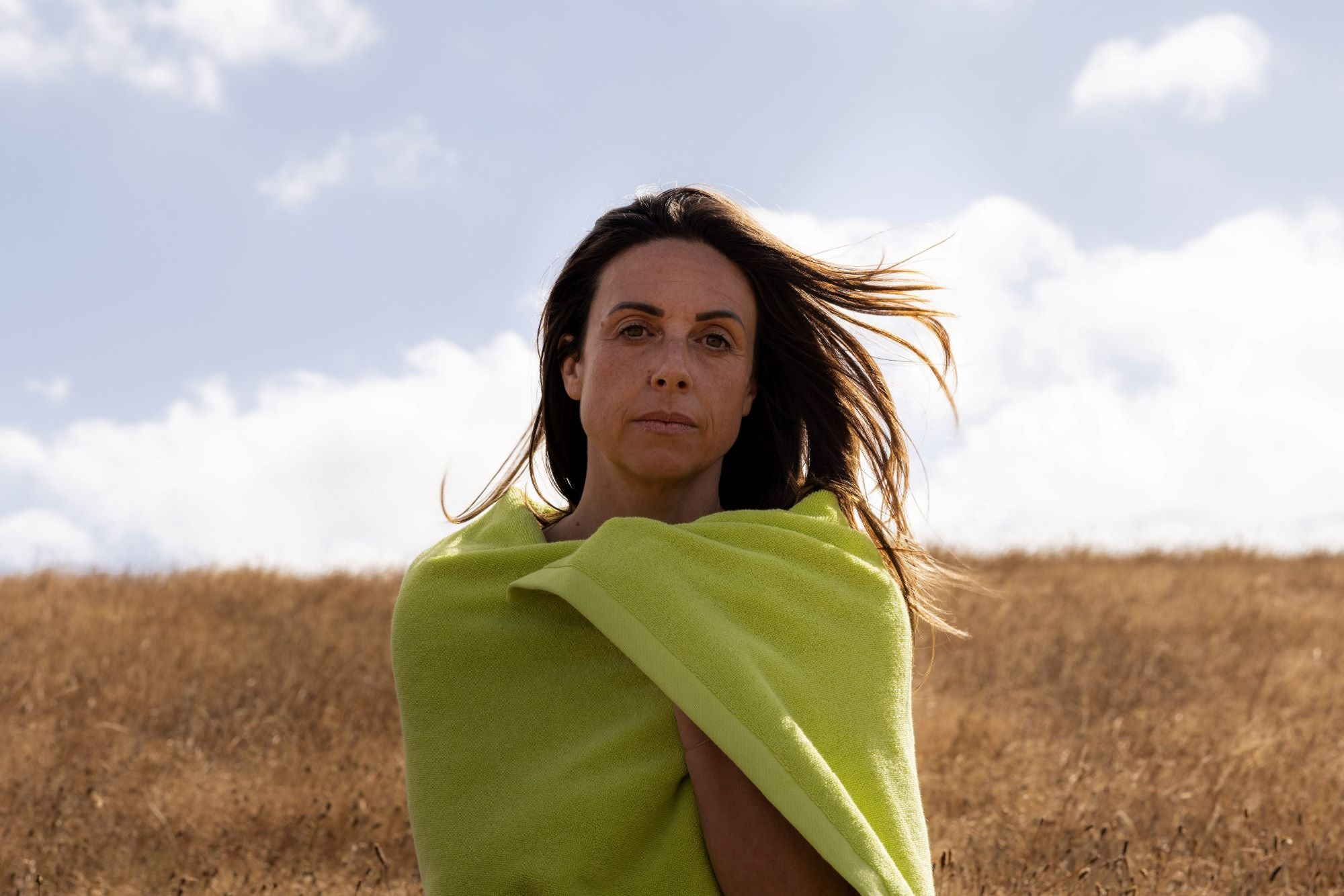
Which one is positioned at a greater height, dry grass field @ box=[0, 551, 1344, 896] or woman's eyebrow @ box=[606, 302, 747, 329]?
woman's eyebrow @ box=[606, 302, 747, 329]

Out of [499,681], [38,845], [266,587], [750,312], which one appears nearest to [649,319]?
[750,312]

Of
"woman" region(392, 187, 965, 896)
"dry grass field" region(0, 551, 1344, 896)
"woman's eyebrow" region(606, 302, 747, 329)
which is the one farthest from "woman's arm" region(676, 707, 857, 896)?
"dry grass field" region(0, 551, 1344, 896)

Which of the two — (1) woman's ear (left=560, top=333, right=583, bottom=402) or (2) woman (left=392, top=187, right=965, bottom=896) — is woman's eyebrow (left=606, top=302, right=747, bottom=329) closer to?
(2) woman (left=392, top=187, right=965, bottom=896)

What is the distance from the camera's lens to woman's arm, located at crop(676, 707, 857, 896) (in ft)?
6.98

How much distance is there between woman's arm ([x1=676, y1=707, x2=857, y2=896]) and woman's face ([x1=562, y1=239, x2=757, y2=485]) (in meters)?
0.72

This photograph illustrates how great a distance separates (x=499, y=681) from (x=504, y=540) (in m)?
0.42

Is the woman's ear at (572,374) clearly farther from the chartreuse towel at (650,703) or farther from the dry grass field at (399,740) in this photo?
the dry grass field at (399,740)

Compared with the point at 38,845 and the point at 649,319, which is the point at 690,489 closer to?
the point at 649,319

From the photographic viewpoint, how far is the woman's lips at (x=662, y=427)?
8.69ft

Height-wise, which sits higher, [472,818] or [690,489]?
[690,489]

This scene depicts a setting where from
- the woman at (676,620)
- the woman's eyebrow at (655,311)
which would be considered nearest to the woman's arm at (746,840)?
the woman at (676,620)

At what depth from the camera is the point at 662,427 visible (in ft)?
8.70

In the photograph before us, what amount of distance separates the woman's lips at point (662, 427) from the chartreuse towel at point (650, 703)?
241 millimetres

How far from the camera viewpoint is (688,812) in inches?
88.5
